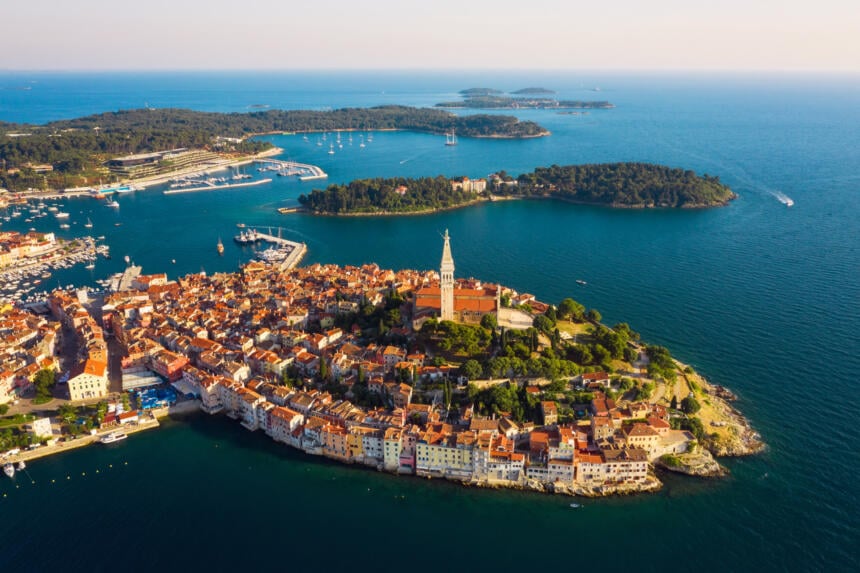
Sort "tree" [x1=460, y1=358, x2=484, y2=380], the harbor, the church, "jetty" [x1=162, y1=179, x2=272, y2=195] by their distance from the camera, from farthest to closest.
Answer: "jetty" [x1=162, y1=179, x2=272, y2=195] → the harbor → the church → "tree" [x1=460, y1=358, x2=484, y2=380]

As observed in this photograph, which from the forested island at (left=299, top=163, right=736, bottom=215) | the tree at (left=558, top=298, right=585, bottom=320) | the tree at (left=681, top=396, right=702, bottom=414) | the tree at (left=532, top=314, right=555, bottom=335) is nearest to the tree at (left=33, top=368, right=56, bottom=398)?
the tree at (left=532, top=314, right=555, bottom=335)

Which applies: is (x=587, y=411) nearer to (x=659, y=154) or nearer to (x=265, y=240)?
(x=265, y=240)

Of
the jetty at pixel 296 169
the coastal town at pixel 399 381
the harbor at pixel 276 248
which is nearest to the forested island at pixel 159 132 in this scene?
the jetty at pixel 296 169

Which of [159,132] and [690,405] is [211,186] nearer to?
[159,132]

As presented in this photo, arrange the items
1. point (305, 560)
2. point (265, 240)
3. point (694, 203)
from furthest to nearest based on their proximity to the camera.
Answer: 1. point (694, 203)
2. point (265, 240)
3. point (305, 560)

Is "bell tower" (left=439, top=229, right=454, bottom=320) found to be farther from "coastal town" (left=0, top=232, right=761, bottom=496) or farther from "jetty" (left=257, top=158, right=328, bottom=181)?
"jetty" (left=257, top=158, right=328, bottom=181)

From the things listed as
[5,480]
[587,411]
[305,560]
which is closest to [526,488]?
[587,411]
